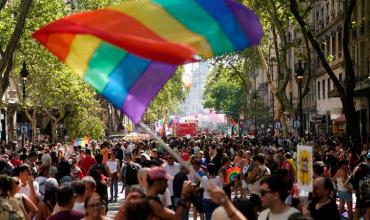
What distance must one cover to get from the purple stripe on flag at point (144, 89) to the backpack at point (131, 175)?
25.8 feet

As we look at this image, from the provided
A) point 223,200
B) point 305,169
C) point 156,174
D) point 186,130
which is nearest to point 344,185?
→ point 305,169

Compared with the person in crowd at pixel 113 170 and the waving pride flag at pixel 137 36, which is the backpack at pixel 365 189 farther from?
the person in crowd at pixel 113 170

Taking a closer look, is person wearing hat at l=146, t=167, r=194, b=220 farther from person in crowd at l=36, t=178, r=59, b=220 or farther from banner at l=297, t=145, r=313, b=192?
banner at l=297, t=145, r=313, b=192

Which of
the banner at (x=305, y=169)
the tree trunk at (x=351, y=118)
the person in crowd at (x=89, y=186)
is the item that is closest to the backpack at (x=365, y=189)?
the banner at (x=305, y=169)

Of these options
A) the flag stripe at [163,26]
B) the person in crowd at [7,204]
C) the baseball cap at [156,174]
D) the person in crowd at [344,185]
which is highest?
the flag stripe at [163,26]

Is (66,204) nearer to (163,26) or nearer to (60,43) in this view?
(60,43)

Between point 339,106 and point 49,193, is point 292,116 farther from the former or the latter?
point 49,193

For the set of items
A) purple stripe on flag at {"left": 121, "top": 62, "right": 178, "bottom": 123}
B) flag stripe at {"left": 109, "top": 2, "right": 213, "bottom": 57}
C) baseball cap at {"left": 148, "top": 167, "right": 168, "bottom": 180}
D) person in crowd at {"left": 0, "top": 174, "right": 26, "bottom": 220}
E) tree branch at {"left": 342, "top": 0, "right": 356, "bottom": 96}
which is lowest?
person in crowd at {"left": 0, "top": 174, "right": 26, "bottom": 220}

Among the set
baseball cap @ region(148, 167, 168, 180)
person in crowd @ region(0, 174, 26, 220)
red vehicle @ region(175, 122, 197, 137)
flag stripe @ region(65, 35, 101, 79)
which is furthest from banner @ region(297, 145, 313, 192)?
red vehicle @ region(175, 122, 197, 137)

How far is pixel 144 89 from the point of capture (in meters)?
7.32

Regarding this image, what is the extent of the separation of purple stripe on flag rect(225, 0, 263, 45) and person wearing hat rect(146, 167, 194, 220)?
5.03ft

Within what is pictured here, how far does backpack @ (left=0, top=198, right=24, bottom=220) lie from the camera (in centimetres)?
791

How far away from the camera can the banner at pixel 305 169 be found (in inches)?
408

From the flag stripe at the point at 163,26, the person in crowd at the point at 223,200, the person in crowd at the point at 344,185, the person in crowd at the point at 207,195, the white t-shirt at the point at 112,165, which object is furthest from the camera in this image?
the white t-shirt at the point at 112,165
